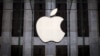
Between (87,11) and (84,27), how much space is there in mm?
1417

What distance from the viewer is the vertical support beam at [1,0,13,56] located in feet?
72.2

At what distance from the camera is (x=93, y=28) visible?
22.4 metres

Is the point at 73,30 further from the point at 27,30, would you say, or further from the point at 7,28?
the point at 7,28

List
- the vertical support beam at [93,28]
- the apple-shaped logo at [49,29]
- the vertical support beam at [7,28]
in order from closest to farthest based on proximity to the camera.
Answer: the apple-shaped logo at [49,29]
the vertical support beam at [93,28]
the vertical support beam at [7,28]

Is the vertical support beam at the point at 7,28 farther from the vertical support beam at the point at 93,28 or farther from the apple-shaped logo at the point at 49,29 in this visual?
the vertical support beam at the point at 93,28

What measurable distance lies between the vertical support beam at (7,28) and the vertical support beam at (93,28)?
681cm

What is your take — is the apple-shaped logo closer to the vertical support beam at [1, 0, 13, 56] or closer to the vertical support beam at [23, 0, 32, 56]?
the vertical support beam at [23, 0, 32, 56]

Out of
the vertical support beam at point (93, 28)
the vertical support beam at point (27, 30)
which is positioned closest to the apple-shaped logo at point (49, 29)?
the vertical support beam at point (27, 30)

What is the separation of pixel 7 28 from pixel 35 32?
2.51m

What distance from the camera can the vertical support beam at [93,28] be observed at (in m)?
21.7

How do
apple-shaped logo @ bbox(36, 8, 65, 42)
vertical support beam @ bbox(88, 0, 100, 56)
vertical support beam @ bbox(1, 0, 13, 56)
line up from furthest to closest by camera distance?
vertical support beam @ bbox(1, 0, 13, 56)
vertical support beam @ bbox(88, 0, 100, 56)
apple-shaped logo @ bbox(36, 8, 65, 42)

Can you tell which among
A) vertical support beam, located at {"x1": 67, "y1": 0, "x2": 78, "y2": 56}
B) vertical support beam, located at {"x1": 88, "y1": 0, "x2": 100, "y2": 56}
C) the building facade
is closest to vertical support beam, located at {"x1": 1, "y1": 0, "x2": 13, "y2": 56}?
the building facade

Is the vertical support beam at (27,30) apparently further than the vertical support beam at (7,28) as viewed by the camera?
No

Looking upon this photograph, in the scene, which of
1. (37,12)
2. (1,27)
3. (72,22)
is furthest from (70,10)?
(1,27)
